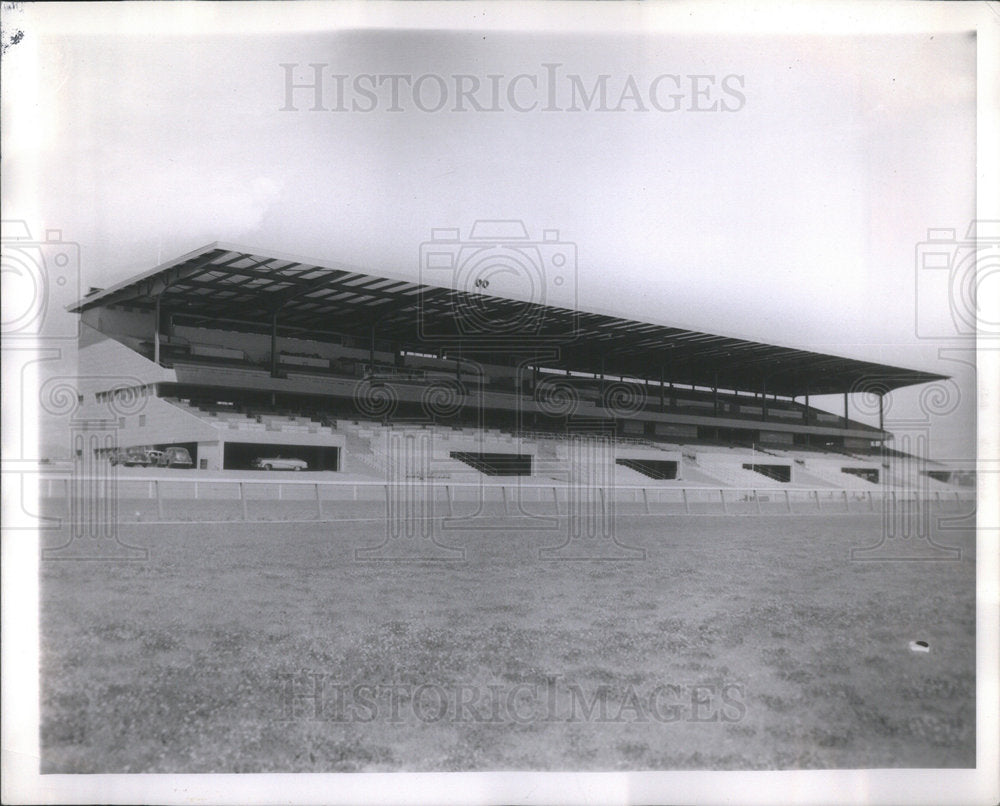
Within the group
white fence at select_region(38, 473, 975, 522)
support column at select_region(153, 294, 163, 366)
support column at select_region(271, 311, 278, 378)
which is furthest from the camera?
support column at select_region(271, 311, 278, 378)

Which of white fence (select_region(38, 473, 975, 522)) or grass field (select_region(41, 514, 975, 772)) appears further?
white fence (select_region(38, 473, 975, 522))

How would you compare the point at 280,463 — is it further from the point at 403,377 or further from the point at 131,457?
the point at 131,457

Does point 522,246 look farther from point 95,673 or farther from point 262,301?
point 95,673

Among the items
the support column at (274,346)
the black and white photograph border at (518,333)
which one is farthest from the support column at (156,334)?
the support column at (274,346)

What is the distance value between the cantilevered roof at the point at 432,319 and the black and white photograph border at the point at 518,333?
0.23ft

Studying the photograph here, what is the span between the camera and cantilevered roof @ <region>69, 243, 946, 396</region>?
424cm

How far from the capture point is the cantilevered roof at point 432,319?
4.24 m

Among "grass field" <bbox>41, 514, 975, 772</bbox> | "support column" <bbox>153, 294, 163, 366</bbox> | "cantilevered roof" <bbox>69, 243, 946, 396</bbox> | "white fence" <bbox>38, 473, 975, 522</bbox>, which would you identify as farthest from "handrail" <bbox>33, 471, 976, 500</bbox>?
"support column" <bbox>153, 294, 163, 366</bbox>

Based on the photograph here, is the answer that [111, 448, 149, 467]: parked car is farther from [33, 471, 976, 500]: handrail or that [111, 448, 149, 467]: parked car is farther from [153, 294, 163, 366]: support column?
[153, 294, 163, 366]: support column

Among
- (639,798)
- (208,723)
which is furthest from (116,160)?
(639,798)

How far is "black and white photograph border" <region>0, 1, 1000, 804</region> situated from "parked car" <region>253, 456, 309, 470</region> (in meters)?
1.80

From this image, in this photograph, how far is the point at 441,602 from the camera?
3.90m

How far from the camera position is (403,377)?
532cm

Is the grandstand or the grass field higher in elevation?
the grandstand
